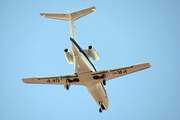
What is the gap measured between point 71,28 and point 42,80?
22.3ft

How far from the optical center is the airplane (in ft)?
67.1

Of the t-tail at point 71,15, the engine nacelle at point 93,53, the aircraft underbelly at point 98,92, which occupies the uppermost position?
the t-tail at point 71,15

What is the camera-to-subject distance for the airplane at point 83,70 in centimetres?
2045

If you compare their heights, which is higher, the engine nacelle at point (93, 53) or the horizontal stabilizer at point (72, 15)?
the horizontal stabilizer at point (72, 15)

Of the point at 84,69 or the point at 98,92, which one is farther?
the point at 98,92

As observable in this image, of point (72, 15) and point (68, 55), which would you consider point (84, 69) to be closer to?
point (68, 55)

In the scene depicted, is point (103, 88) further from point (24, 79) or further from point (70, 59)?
point (24, 79)

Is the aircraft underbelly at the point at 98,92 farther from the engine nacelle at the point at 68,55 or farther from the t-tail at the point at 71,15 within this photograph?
the t-tail at the point at 71,15

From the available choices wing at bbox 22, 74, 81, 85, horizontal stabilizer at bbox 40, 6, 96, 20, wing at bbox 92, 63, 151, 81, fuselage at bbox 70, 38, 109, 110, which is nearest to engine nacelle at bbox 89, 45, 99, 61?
fuselage at bbox 70, 38, 109, 110

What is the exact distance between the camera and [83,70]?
20.8 meters

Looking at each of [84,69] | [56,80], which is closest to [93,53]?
[84,69]

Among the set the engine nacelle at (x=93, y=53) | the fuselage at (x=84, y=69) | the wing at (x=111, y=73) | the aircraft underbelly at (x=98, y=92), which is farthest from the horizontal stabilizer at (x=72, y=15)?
the aircraft underbelly at (x=98, y=92)

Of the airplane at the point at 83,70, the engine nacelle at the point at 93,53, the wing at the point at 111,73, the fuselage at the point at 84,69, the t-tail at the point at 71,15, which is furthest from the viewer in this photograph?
the t-tail at the point at 71,15

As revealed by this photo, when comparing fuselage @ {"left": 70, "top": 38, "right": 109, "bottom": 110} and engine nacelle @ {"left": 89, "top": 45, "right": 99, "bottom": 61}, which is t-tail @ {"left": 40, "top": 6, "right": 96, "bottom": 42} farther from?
fuselage @ {"left": 70, "top": 38, "right": 109, "bottom": 110}
